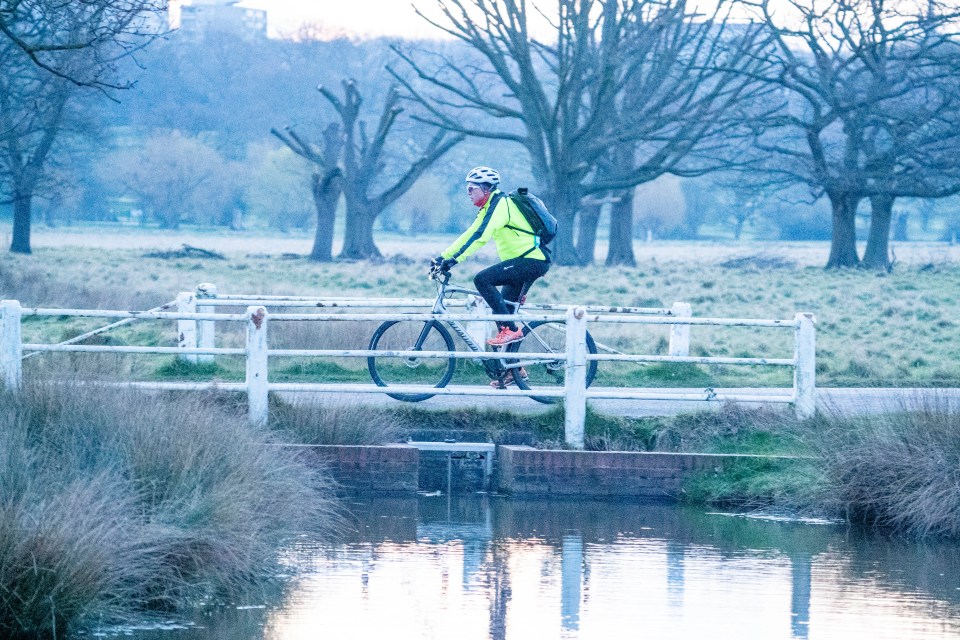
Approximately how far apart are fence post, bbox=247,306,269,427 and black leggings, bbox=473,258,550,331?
1.90 meters

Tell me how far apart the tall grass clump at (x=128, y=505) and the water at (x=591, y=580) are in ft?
0.94

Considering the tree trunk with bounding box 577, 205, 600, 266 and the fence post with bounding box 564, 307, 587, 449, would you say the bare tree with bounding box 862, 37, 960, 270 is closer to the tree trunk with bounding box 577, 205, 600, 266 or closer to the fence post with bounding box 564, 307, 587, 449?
the tree trunk with bounding box 577, 205, 600, 266

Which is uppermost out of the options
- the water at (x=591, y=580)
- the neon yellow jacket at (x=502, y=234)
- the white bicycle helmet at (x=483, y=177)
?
the white bicycle helmet at (x=483, y=177)

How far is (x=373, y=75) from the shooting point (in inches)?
3506

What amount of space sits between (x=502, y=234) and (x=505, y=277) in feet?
1.28

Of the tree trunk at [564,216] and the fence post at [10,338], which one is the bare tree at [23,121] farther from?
the tree trunk at [564,216]

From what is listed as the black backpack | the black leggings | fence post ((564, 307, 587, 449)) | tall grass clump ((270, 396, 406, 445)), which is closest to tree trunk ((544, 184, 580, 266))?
the black leggings

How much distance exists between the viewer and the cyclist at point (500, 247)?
12.2 metres

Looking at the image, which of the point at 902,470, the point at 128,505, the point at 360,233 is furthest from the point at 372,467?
the point at 360,233

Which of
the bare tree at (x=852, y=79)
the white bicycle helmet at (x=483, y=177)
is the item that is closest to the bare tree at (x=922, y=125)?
the bare tree at (x=852, y=79)

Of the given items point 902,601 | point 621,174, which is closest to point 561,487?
point 902,601

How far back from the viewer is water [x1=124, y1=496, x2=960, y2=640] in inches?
299

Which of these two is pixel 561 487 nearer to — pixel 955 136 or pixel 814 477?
pixel 814 477

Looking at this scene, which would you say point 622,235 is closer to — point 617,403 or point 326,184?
point 326,184
